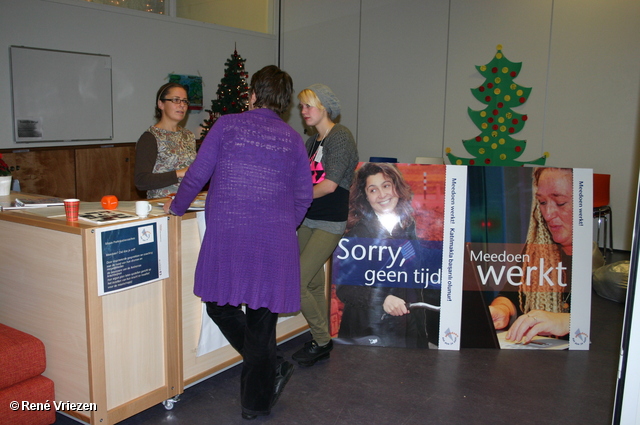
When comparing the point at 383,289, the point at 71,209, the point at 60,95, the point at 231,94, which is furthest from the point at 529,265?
the point at 60,95

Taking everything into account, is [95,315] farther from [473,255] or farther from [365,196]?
[473,255]

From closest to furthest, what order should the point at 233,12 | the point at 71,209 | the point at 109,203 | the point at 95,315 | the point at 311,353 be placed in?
the point at 95,315
the point at 71,209
the point at 109,203
the point at 311,353
the point at 233,12

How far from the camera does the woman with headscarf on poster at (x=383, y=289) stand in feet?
12.1

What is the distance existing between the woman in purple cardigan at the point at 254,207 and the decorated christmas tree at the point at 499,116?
5.28 meters

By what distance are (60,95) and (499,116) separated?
18.2ft

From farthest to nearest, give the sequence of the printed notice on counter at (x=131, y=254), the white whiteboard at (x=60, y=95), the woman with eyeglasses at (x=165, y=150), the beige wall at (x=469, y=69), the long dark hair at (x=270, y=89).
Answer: the beige wall at (x=469, y=69)
the white whiteboard at (x=60, y=95)
the woman with eyeglasses at (x=165, y=150)
the long dark hair at (x=270, y=89)
the printed notice on counter at (x=131, y=254)

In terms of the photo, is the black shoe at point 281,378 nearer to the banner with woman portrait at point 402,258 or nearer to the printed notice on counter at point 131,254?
the printed notice on counter at point 131,254

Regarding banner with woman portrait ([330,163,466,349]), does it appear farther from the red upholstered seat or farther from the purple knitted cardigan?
the red upholstered seat

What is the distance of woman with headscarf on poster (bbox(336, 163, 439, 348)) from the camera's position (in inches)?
145

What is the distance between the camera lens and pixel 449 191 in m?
3.67

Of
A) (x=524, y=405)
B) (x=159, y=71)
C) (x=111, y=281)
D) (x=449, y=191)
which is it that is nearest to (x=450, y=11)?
(x=159, y=71)

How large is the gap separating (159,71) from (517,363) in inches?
238

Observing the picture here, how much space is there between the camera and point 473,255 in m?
3.67

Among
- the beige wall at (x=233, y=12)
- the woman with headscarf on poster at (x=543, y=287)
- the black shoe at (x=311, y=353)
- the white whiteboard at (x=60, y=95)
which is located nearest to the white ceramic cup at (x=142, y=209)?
the black shoe at (x=311, y=353)
